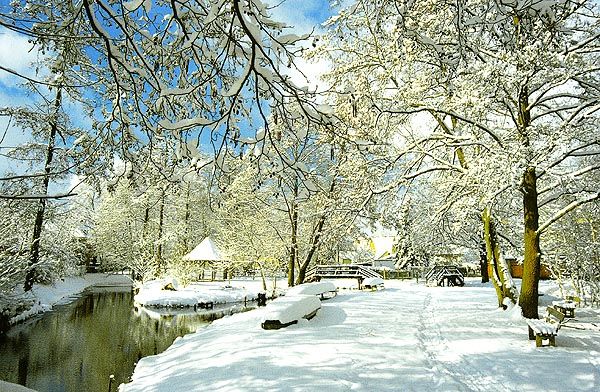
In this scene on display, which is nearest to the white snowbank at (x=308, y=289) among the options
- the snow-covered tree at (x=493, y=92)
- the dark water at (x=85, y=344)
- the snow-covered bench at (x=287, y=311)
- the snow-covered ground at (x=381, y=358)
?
the snow-covered bench at (x=287, y=311)

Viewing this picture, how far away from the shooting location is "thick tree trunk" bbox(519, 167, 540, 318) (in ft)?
29.0

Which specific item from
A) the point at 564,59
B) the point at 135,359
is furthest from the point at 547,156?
the point at 135,359

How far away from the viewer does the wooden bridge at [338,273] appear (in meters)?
20.8

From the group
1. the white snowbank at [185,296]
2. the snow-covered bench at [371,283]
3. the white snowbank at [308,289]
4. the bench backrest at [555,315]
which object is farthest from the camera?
the snow-covered bench at [371,283]

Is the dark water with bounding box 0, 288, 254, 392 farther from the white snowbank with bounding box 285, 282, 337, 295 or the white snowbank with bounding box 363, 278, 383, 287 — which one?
the white snowbank with bounding box 363, 278, 383, 287

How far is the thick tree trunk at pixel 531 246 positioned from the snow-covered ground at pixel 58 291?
15.2 m

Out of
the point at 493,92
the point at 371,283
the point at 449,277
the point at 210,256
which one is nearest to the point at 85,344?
the point at 493,92

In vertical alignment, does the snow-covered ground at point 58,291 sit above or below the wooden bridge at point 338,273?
below

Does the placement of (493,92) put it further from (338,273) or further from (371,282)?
→ (338,273)

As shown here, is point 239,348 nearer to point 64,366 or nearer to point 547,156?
point 64,366

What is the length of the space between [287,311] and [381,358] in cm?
317

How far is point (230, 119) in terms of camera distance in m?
3.26

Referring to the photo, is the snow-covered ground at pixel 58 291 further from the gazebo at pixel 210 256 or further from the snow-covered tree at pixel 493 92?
the snow-covered tree at pixel 493 92

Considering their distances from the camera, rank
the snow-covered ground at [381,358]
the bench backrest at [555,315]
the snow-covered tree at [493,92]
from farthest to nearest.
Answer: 1. the bench backrest at [555,315]
2. the snow-covered tree at [493,92]
3. the snow-covered ground at [381,358]
